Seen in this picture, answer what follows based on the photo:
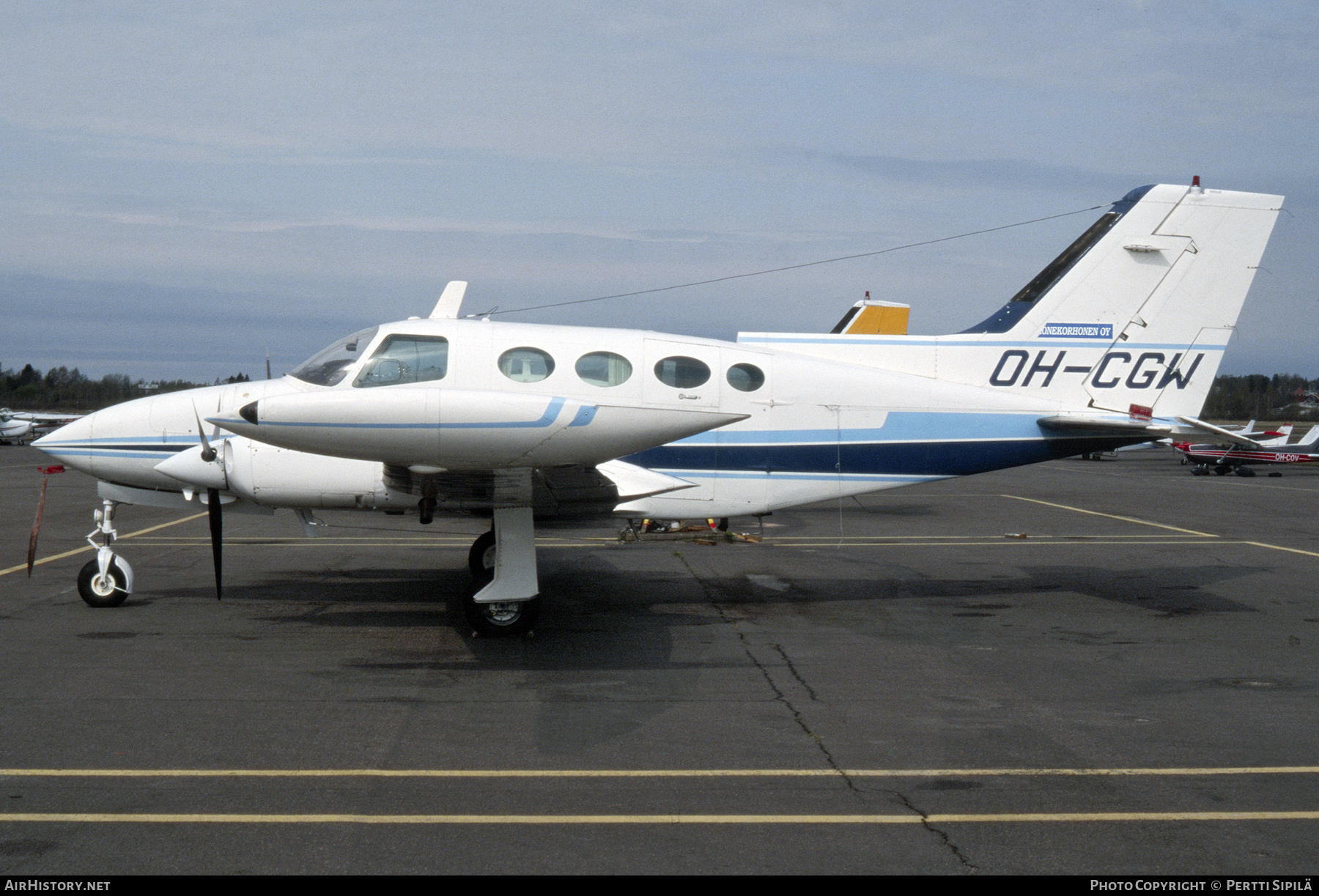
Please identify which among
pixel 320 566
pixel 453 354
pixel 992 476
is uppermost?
pixel 453 354

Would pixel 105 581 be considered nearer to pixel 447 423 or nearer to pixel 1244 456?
pixel 447 423

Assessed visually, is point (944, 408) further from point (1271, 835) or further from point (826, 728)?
point (1271, 835)

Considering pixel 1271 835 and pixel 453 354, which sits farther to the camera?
pixel 453 354

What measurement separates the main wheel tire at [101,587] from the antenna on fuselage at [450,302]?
423cm

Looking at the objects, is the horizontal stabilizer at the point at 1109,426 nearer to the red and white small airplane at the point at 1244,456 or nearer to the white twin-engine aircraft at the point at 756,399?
the white twin-engine aircraft at the point at 756,399

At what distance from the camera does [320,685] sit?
7.55 metres

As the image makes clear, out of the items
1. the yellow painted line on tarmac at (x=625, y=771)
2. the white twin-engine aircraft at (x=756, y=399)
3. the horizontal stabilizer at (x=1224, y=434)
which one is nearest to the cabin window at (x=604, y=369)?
the white twin-engine aircraft at (x=756, y=399)

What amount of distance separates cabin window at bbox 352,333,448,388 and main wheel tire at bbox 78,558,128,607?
361 cm

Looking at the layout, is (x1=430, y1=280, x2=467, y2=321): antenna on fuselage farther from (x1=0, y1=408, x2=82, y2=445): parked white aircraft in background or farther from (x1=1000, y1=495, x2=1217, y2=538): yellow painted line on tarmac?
(x1=0, y1=408, x2=82, y2=445): parked white aircraft in background

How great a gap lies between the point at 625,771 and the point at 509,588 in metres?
3.41

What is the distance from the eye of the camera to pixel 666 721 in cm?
679

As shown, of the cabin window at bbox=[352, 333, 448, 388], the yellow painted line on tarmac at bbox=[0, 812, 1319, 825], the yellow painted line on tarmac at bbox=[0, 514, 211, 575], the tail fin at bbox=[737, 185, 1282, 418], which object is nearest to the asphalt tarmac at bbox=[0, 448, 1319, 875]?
the yellow painted line on tarmac at bbox=[0, 812, 1319, 825]

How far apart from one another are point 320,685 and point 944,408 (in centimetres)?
700
